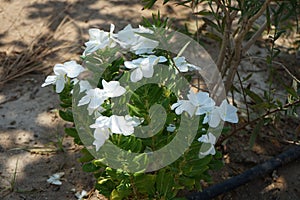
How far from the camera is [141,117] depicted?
2.08 meters

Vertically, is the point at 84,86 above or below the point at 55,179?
above

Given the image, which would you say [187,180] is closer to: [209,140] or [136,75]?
[209,140]

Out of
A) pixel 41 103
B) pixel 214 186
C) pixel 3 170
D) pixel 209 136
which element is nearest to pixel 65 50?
pixel 41 103

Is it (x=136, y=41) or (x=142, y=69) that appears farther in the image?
(x=136, y=41)

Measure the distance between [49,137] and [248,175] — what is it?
1062 millimetres

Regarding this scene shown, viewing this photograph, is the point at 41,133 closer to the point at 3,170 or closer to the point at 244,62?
the point at 3,170

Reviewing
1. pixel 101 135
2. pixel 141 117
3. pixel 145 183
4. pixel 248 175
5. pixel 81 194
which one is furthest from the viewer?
pixel 248 175

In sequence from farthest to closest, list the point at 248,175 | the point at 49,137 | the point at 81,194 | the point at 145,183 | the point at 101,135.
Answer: the point at 49,137
the point at 248,175
the point at 81,194
the point at 145,183
the point at 101,135

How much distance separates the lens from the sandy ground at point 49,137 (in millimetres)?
2670

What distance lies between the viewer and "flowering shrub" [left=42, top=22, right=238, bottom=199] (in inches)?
79.0

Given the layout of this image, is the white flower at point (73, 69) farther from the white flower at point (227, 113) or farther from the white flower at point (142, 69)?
the white flower at point (227, 113)

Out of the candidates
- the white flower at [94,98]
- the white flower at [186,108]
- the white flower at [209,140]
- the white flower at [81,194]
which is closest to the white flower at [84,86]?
the white flower at [94,98]

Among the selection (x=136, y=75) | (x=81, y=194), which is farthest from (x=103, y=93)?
(x=81, y=194)

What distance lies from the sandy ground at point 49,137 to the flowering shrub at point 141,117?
1.55 feet
